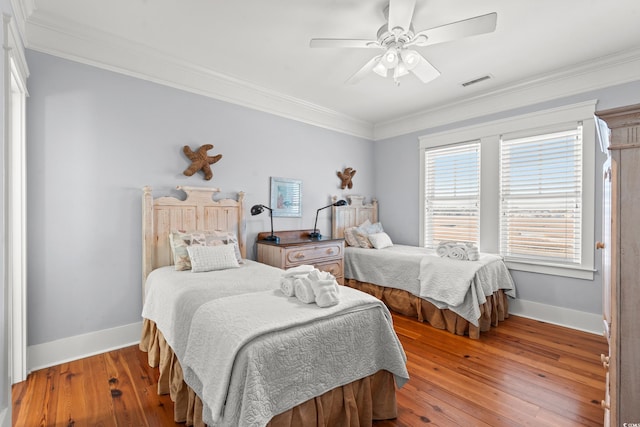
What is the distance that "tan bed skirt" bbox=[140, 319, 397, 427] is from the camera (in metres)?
1.40

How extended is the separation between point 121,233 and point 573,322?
173 inches

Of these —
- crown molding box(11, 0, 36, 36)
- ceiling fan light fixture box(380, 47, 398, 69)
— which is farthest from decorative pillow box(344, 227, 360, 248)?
crown molding box(11, 0, 36, 36)

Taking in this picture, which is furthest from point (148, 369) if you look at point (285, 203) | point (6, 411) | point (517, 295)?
point (517, 295)

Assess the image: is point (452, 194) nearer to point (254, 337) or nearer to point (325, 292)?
point (325, 292)

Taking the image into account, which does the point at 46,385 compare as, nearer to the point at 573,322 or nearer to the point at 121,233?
the point at 121,233

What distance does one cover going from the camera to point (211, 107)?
3.14m

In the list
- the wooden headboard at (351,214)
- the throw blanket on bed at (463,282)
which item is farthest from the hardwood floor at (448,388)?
the wooden headboard at (351,214)

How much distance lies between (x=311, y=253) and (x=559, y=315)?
265 centimetres

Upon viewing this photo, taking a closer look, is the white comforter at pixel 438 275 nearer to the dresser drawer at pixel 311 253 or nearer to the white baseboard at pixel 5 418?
the dresser drawer at pixel 311 253

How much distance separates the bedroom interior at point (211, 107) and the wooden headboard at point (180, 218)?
3.8 inches

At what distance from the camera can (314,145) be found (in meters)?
4.11

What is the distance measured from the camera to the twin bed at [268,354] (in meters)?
1.26

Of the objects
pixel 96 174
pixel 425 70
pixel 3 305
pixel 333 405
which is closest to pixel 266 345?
pixel 333 405

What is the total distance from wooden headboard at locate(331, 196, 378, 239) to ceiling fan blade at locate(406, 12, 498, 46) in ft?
8.24
